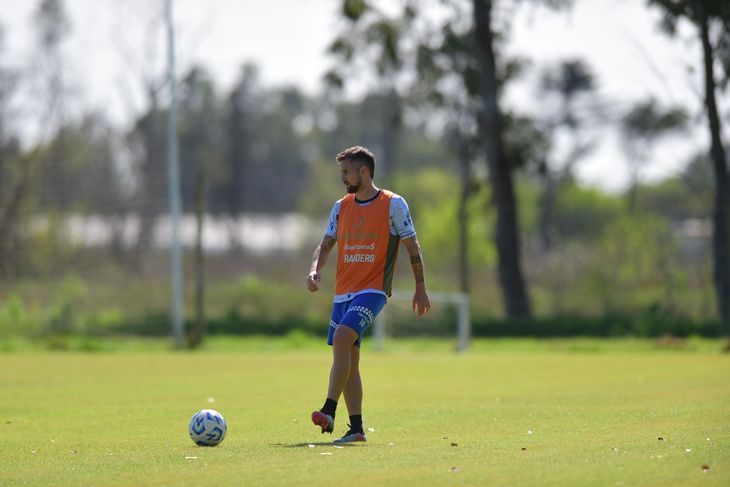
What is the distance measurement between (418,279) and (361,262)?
1.55 ft

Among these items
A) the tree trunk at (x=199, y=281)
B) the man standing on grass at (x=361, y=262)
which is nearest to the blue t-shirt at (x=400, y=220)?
the man standing on grass at (x=361, y=262)

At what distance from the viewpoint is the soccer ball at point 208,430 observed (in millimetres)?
9578

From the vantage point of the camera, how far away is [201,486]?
24.1 feet

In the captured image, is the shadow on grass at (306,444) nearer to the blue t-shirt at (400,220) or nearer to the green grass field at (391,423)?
the green grass field at (391,423)

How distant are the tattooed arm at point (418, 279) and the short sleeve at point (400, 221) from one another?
0.06 metres

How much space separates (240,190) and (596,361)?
72335 millimetres

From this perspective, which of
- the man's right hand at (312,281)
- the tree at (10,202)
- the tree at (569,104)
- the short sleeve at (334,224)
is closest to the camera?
the man's right hand at (312,281)

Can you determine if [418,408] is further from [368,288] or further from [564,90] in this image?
[564,90]

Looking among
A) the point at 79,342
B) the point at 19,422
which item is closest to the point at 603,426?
the point at 19,422

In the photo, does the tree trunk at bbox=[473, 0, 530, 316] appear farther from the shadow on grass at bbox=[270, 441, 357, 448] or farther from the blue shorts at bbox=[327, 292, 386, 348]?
the shadow on grass at bbox=[270, 441, 357, 448]

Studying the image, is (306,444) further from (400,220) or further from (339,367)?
(400,220)

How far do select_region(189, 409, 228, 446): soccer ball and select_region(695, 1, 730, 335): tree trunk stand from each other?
19.0 m

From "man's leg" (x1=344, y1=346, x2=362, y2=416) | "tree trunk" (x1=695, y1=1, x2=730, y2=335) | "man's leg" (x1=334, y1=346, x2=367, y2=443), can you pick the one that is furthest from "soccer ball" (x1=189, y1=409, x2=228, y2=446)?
"tree trunk" (x1=695, y1=1, x2=730, y2=335)

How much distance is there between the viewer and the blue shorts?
32.6ft
